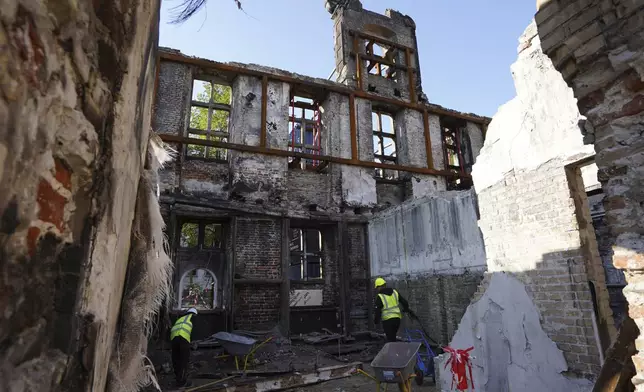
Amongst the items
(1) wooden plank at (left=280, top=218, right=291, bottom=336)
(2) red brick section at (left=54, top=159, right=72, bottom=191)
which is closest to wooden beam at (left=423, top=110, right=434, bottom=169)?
(1) wooden plank at (left=280, top=218, right=291, bottom=336)

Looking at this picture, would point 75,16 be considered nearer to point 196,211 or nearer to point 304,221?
point 196,211

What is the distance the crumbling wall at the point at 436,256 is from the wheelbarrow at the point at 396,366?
2.65 metres

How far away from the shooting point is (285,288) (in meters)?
9.93

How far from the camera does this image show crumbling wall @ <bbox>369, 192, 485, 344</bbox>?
24.2 ft

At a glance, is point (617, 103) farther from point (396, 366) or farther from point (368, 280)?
point (368, 280)

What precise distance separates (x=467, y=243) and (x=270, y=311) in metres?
5.30

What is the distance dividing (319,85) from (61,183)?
12.2m

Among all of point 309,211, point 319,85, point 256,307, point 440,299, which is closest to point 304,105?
point 319,85

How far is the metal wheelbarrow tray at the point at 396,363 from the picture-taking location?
15.5 feet

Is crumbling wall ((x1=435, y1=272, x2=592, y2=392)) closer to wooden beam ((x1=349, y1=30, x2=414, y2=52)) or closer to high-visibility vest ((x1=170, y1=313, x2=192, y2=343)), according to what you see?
high-visibility vest ((x1=170, y1=313, x2=192, y2=343))

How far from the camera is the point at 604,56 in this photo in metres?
2.37

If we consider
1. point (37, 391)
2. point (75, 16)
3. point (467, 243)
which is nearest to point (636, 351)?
point (37, 391)

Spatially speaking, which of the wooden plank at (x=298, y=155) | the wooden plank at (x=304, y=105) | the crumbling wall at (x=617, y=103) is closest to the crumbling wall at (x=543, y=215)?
the crumbling wall at (x=617, y=103)

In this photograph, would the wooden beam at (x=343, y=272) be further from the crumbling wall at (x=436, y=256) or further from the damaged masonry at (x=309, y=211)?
the crumbling wall at (x=436, y=256)
